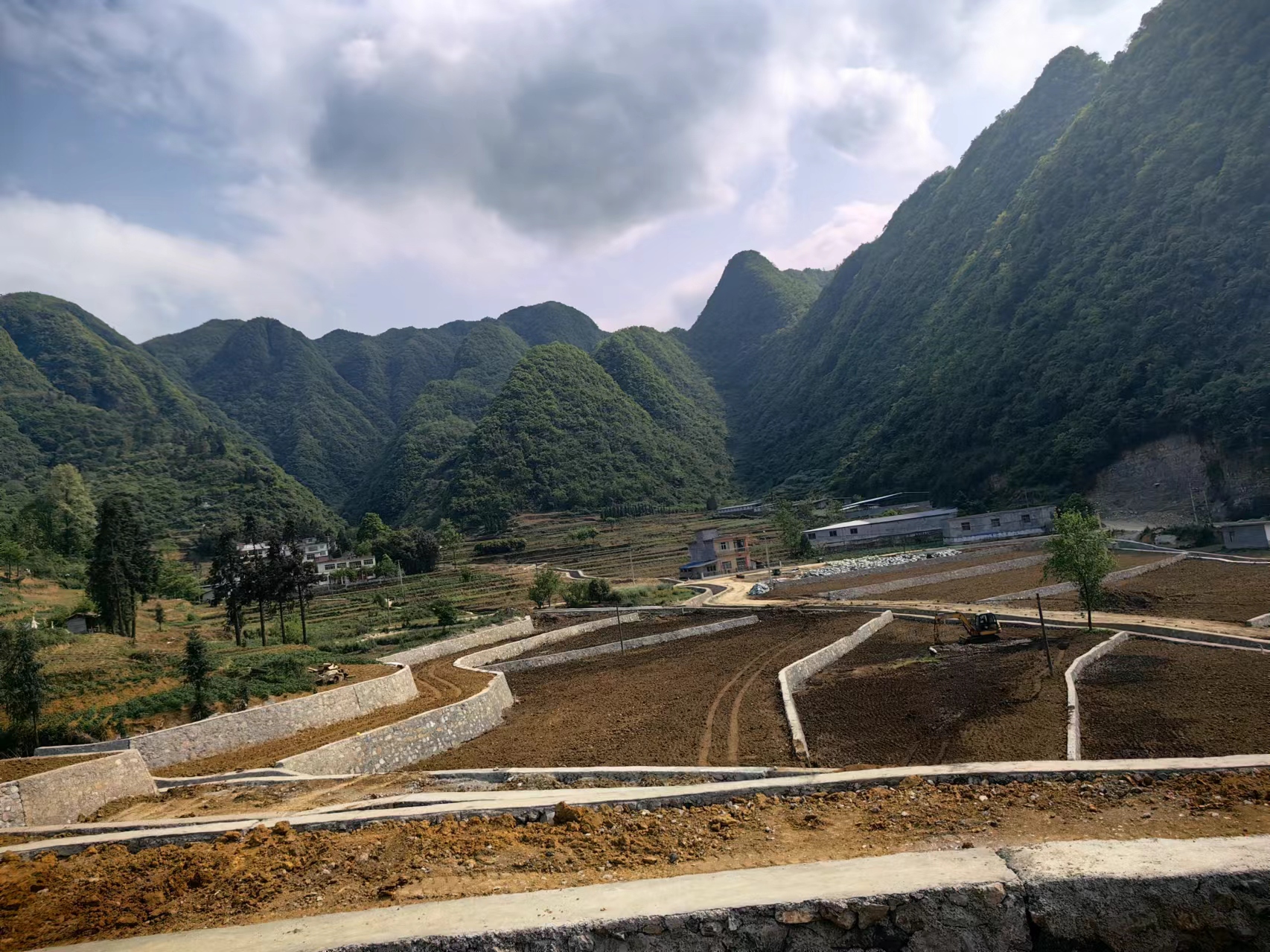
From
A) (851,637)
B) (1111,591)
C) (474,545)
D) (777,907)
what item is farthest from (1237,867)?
(474,545)

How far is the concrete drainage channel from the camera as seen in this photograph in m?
4.39

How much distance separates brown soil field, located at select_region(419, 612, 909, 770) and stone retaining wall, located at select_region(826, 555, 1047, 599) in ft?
34.5

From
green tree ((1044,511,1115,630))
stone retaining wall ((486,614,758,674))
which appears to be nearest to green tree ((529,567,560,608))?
stone retaining wall ((486,614,758,674))

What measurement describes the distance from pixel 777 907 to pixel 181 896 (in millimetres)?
5906

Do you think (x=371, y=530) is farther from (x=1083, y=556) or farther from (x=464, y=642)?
(x=1083, y=556)

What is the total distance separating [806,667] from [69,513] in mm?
87375

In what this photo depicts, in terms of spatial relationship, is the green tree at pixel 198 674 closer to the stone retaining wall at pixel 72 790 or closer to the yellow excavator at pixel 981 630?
the stone retaining wall at pixel 72 790

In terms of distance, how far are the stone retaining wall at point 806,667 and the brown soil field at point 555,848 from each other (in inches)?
275

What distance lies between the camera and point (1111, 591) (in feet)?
102

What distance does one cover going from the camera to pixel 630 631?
3803 cm

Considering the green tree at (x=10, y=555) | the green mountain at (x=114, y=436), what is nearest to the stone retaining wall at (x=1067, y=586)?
the green tree at (x=10, y=555)

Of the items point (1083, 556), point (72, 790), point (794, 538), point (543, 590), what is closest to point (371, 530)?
point (543, 590)

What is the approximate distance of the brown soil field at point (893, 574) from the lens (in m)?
47.5

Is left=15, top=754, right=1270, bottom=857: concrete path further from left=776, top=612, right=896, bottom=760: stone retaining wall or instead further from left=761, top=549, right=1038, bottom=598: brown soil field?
left=761, top=549, right=1038, bottom=598: brown soil field
